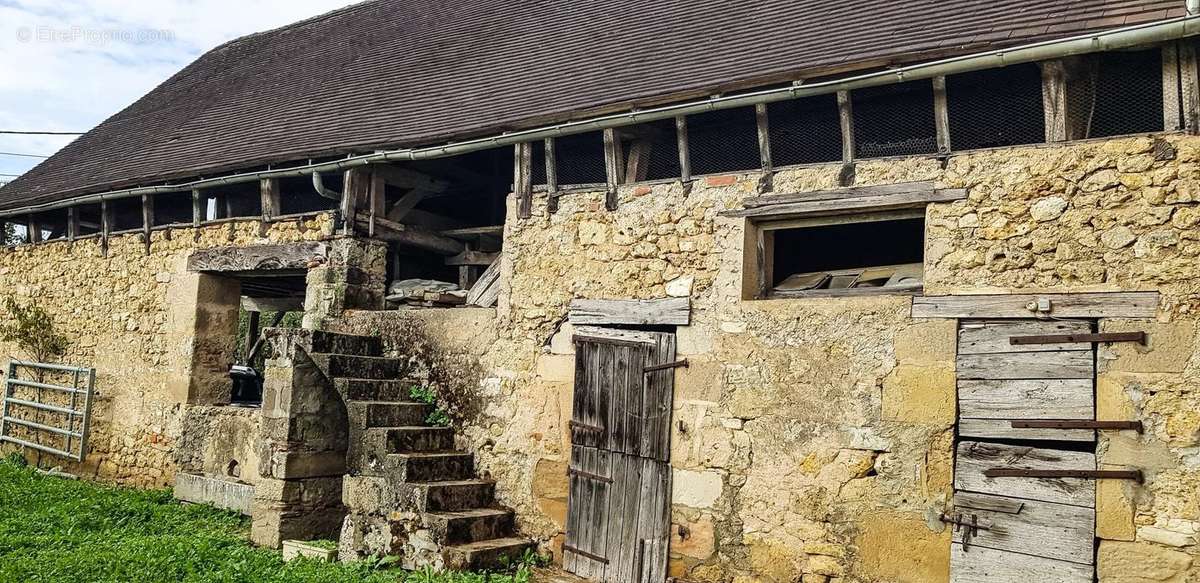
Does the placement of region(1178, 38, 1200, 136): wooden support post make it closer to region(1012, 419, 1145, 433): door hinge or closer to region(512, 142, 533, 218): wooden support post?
region(1012, 419, 1145, 433): door hinge

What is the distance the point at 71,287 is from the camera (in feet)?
38.9

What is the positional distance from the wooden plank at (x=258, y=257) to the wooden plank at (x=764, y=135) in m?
4.55

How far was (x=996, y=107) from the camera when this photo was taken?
229 inches

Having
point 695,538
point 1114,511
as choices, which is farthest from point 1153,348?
point 695,538

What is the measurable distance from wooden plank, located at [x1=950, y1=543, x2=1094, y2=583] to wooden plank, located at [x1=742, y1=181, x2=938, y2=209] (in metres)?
2.19

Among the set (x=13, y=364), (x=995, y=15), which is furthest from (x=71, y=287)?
(x=995, y=15)

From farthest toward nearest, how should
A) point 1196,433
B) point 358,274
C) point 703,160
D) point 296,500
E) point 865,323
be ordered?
1. point 358,274
2. point 296,500
3. point 703,160
4. point 865,323
5. point 1196,433

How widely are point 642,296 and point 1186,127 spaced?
362 centimetres

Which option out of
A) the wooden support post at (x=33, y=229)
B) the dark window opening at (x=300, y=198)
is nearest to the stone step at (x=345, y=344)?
the dark window opening at (x=300, y=198)

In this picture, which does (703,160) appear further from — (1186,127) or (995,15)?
(1186,127)

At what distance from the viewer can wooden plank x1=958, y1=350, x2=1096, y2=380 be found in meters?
5.26

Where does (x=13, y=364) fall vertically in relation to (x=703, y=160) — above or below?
below

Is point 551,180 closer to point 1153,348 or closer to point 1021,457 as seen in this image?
point 1021,457

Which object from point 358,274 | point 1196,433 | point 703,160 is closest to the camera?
point 1196,433
